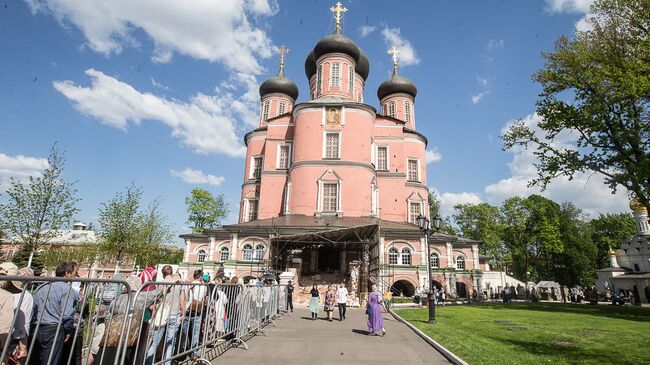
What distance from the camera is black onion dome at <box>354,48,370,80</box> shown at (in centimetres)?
3769

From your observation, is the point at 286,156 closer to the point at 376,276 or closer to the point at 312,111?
the point at 312,111

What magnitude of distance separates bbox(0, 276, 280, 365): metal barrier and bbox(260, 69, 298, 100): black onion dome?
3368 centimetres

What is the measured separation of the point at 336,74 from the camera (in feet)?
111

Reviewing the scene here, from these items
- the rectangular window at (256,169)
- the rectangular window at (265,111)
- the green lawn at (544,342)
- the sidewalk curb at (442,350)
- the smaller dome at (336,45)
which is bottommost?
the sidewalk curb at (442,350)

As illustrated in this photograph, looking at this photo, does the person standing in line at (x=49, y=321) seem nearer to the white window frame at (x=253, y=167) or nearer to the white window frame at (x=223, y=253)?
the white window frame at (x=223, y=253)

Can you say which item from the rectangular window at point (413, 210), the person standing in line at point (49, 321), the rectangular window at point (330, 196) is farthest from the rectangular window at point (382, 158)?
the person standing in line at point (49, 321)

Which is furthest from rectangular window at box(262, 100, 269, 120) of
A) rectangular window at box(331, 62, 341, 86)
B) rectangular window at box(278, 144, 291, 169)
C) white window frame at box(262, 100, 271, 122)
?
rectangular window at box(331, 62, 341, 86)

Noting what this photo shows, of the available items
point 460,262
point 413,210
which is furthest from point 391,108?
point 460,262

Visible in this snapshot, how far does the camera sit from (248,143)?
37125 millimetres

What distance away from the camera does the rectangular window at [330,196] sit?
2897 cm

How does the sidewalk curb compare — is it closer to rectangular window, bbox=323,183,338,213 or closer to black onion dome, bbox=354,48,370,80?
rectangular window, bbox=323,183,338,213

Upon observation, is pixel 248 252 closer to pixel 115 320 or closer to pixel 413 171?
pixel 413 171

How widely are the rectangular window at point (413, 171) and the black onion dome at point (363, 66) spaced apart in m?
11.0

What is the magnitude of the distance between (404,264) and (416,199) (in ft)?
32.2
